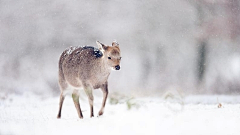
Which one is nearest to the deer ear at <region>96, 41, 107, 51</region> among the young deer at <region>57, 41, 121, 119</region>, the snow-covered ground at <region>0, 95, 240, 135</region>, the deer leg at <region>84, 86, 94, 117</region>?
the young deer at <region>57, 41, 121, 119</region>

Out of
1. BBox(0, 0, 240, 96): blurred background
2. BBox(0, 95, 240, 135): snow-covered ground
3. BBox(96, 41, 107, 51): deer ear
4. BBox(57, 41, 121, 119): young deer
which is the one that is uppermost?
BBox(0, 0, 240, 96): blurred background

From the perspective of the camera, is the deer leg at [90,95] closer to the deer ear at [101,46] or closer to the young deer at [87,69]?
the young deer at [87,69]

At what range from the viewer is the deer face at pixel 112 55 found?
1.96 m

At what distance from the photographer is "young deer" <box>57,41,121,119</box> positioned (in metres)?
1.99

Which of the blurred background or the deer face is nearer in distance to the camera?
the deer face

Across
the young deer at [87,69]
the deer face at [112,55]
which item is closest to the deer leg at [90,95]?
the young deer at [87,69]

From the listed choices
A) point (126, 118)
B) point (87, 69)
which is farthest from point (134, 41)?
point (126, 118)

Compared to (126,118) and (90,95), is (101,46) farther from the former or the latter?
(126,118)

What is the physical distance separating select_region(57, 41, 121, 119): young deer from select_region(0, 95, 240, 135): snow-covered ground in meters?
0.08

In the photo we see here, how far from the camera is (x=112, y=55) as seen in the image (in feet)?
6.45

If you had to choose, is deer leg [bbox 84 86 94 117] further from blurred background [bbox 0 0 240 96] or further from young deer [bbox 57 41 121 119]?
blurred background [bbox 0 0 240 96]

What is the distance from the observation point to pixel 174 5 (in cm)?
261

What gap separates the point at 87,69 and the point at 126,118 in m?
0.31

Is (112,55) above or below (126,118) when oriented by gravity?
above
